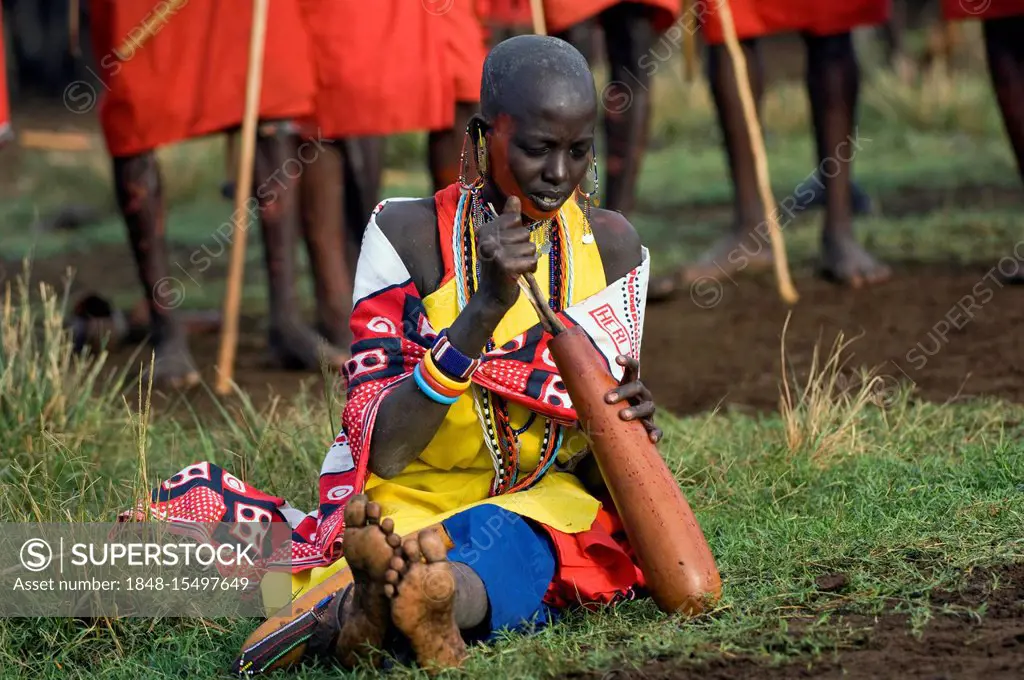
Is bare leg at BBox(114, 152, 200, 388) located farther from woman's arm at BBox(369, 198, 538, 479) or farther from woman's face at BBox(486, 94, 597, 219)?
woman's face at BBox(486, 94, 597, 219)

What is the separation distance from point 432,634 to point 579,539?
0.44 meters

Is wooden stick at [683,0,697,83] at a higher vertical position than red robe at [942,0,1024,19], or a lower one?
lower

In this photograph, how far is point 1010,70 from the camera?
569cm

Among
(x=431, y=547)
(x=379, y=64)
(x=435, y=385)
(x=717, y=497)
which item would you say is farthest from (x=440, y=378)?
(x=379, y=64)

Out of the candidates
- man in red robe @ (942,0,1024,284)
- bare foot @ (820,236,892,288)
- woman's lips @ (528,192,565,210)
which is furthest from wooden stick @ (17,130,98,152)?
woman's lips @ (528,192,565,210)

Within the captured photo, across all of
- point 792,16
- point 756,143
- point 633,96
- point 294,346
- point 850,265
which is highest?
point 792,16

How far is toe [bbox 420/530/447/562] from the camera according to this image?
256 cm

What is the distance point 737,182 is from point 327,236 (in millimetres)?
1826

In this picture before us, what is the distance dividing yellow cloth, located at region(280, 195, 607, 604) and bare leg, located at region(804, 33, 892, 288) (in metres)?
3.23

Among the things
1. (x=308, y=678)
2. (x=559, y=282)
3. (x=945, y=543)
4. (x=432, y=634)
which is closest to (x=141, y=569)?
(x=308, y=678)

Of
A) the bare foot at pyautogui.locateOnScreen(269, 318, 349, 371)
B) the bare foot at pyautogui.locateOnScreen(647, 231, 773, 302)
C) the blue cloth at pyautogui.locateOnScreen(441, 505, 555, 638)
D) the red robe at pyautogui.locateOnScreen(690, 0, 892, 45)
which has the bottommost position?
the bare foot at pyautogui.locateOnScreen(269, 318, 349, 371)

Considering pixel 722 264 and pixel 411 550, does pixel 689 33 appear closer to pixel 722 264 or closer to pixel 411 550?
pixel 722 264

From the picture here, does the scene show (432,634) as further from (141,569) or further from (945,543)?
(945,543)

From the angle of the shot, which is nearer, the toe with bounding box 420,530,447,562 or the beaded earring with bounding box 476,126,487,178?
the toe with bounding box 420,530,447,562
